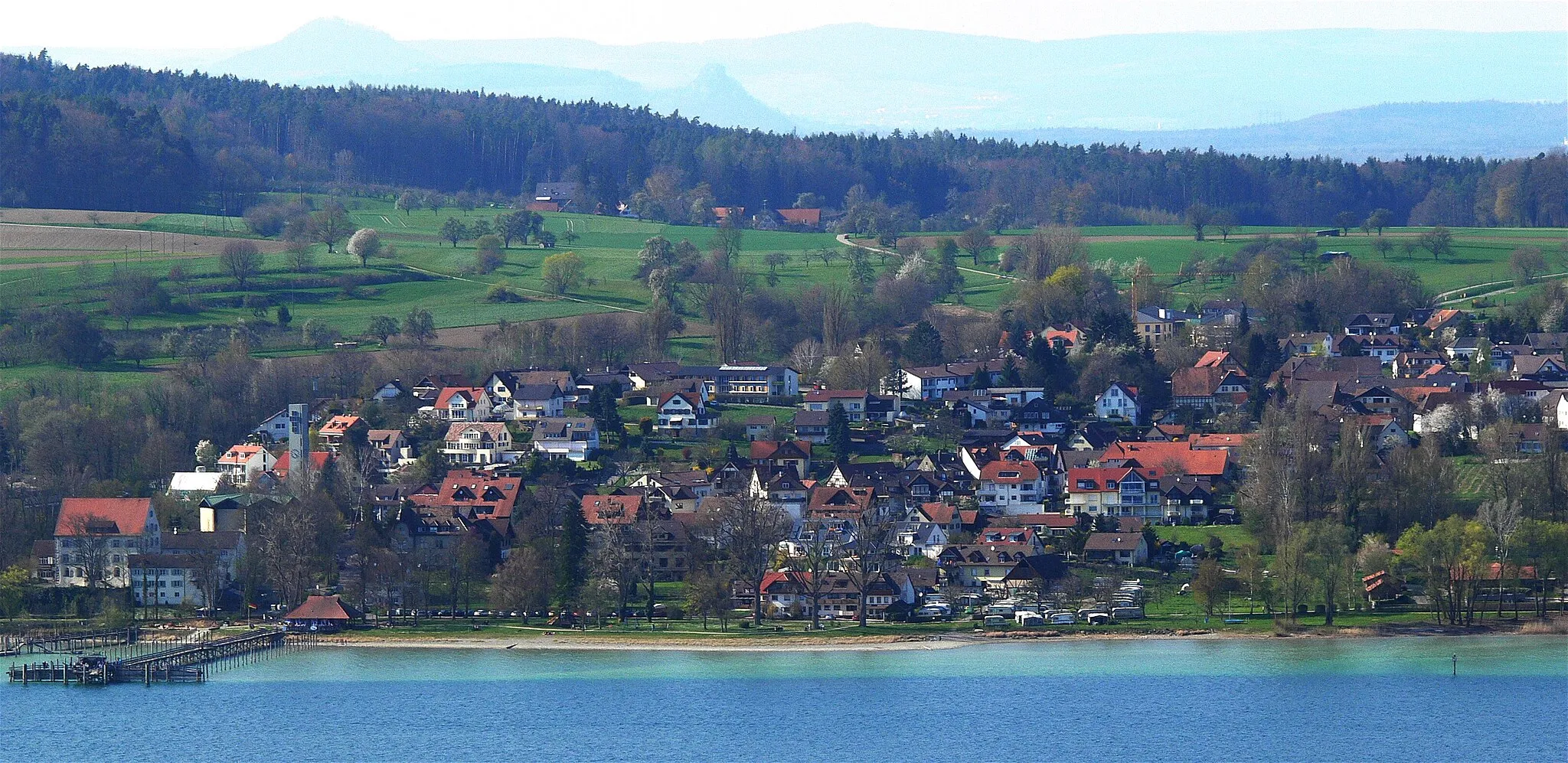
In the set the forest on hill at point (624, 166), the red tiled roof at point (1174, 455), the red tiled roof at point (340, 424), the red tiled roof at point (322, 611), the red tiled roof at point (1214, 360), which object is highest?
the forest on hill at point (624, 166)

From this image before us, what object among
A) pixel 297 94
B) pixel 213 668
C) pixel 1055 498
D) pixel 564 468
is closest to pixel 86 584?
pixel 213 668

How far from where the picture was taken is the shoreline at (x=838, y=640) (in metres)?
49.3

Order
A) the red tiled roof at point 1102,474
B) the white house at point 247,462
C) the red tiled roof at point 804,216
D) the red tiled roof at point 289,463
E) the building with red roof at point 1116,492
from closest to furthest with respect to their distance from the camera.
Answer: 1. the building with red roof at point 1116,492
2. the red tiled roof at point 1102,474
3. the red tiled roof at point 289,463
4. the white house at point 247,462
5. the red tiled roof at point 804,216

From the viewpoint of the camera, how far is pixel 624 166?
144 metres

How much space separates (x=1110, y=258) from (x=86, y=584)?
56827mm

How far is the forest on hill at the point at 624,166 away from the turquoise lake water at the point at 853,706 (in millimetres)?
68542

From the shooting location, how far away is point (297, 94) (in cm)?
14712

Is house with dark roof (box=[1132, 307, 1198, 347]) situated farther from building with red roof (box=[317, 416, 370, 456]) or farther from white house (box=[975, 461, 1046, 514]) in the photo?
building with red roof (box=[317, 416, 370, 456])

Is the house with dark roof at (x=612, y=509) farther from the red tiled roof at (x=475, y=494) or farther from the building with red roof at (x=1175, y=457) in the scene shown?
the building with red roof at (x=1175, y=457)

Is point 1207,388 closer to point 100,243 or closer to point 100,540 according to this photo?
point 100,540

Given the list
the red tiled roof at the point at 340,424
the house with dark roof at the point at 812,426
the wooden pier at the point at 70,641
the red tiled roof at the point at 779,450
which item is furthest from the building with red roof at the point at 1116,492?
the wooden pier at the point at 70,641

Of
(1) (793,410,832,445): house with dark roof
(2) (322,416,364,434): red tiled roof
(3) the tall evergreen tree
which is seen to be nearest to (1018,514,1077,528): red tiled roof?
(3) the tall evergreen tree

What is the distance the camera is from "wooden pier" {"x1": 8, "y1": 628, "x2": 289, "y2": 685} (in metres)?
47.3

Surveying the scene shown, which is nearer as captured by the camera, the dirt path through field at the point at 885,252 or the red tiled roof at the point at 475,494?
the red tiled roof at the point at 475,494
